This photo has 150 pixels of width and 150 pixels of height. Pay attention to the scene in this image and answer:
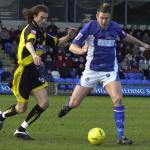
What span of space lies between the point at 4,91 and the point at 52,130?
51.8ft

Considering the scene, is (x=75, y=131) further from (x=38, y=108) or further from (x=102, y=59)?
(x=102, y=59)

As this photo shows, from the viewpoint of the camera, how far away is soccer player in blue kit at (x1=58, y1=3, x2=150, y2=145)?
10.6 meters

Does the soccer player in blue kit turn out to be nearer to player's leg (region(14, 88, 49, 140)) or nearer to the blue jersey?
the blue jersey

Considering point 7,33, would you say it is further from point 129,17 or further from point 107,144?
point 107,144

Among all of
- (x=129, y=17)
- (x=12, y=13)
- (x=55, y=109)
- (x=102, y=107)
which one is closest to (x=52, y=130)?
(x=55, y=109)

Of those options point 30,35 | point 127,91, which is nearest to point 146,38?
point 127,91

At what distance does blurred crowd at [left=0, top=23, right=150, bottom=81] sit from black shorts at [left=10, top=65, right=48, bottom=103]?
17.4 m

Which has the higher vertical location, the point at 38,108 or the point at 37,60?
the point at 37,60

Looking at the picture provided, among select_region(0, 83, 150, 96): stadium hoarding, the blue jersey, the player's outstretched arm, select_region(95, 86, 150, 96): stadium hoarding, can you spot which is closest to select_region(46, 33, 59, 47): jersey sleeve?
the blue jersey

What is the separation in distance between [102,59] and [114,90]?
574mm

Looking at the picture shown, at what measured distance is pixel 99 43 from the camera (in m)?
10.8

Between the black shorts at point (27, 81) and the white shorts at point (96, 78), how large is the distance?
73 cm

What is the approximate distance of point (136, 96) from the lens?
2911cm

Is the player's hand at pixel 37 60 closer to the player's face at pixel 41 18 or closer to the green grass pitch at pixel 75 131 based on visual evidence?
the player's face at pixel 41 18
